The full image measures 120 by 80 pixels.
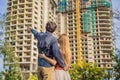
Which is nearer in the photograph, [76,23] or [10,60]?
[10,60]

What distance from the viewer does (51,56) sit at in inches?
293

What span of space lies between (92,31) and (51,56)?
127m

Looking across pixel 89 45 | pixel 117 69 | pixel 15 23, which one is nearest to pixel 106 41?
pixel 89 45

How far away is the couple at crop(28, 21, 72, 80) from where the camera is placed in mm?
7320

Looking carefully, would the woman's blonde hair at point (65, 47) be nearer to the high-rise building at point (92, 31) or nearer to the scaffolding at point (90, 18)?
the high-rise building at point (92, 31)

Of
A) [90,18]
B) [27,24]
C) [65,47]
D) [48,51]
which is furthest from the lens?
[90,18]

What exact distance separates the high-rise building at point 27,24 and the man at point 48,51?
87142 mm

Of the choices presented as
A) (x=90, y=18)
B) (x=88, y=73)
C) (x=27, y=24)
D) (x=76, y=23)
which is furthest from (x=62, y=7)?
(x=88, y=73)

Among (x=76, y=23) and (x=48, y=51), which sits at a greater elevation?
(x=76, y=23)

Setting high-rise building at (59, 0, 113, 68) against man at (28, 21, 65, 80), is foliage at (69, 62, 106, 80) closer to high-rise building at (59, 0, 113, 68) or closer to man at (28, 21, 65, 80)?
man at (28, 21, 65, 80)

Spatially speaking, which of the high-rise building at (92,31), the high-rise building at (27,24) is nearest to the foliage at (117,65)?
the high-rise building at (27,24)

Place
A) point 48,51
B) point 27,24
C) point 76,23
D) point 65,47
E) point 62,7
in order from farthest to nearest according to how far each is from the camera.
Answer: point 62,7
point 76,23
point 27,24
point 65,47
point 48,51

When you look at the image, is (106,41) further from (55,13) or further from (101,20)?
(55,13)

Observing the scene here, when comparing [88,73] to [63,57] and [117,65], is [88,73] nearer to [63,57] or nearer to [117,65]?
[117,65]
